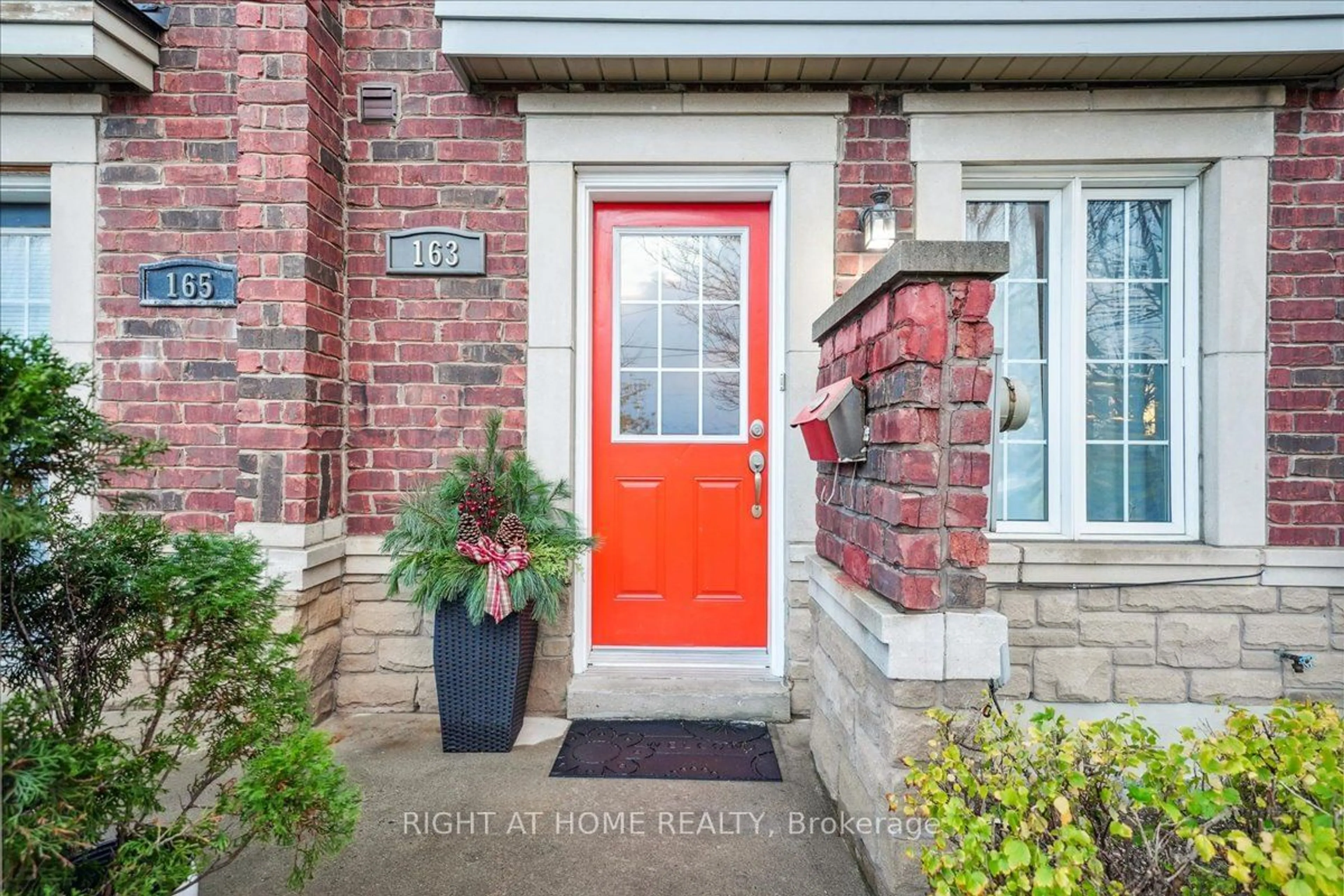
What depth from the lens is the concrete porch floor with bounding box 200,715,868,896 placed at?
1922 mm

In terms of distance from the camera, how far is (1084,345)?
125 inches

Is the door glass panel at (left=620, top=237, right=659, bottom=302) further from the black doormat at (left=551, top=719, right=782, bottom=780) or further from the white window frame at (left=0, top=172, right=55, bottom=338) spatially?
the white window frame at (left=0, top=172, right=55, bottom=338)

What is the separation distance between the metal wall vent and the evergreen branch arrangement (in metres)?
1.50

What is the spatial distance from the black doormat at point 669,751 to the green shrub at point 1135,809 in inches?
43.4

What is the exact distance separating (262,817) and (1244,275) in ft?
13.2

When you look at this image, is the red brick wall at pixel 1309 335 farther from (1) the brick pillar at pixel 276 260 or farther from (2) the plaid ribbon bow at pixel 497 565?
(1) the brick pillar at pixel 276 260

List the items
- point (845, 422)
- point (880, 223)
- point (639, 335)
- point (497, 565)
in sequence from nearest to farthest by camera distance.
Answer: point (845, 422)
point (497, 565)
point (880, 223)
point (639, 335)

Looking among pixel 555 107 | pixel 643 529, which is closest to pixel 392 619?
pixel 643 529

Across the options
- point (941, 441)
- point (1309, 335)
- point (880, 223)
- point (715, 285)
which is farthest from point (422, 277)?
point (1309, 335)

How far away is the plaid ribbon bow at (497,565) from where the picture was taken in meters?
2.64

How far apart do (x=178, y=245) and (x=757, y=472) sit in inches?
113

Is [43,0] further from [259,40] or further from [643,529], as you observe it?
[643,529]

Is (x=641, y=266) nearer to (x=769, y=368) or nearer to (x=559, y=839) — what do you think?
(x=769, y=368)

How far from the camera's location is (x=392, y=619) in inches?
124
